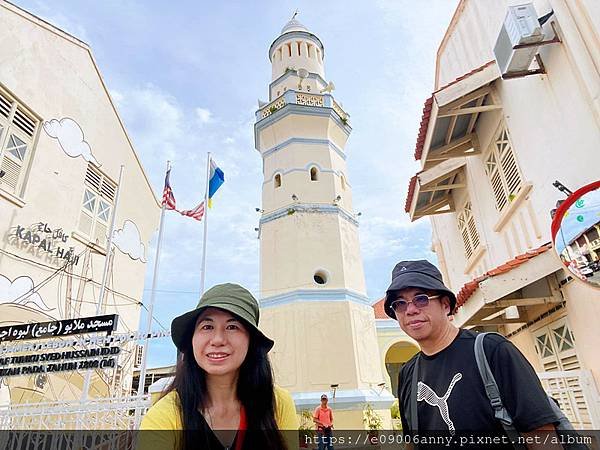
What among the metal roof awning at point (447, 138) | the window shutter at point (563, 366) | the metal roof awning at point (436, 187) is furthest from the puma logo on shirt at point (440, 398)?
the metal roof awning at point (436, 187)

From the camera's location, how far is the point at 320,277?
1281cm

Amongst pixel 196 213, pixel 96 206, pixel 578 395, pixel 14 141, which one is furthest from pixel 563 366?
pixel 96 206

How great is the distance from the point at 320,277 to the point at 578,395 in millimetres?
8666

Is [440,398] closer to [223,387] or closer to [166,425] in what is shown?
[223,387]

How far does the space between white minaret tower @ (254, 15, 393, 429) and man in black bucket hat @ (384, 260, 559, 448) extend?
9497 mm

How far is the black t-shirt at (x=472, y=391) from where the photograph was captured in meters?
1.72

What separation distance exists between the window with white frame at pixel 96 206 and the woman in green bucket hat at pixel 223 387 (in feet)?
32.8

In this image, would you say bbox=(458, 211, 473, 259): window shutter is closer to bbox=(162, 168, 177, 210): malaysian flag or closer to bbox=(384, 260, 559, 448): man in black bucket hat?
bbox=(384, 260, 559, 448): man in black bucket hat

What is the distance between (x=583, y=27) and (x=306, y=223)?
975cm

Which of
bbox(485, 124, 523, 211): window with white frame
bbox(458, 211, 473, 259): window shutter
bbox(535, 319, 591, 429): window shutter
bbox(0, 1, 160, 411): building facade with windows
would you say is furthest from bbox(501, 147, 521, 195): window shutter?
bbox(0, 1, 160, 411): building facade with windows

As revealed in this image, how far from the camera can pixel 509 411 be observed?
1.77 meters

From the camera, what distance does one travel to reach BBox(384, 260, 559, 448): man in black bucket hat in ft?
5.76

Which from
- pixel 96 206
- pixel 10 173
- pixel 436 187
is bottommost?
pixel 436 187

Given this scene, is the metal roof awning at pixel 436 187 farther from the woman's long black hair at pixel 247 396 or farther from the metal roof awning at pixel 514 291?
the woman's long black hair at pixel 247 396
